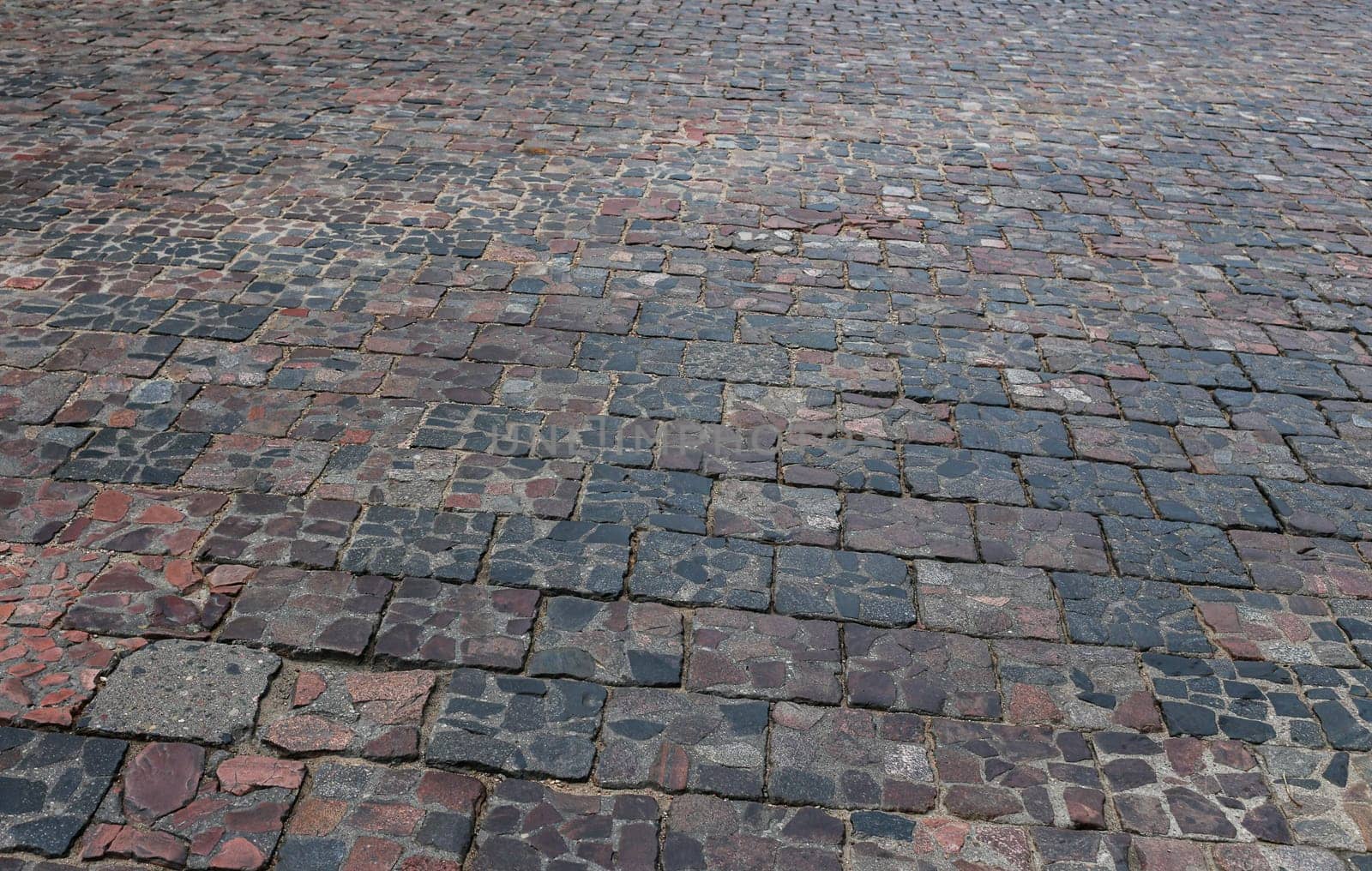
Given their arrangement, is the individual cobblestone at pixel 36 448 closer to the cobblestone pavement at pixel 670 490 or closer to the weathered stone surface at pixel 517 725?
the cobblestone pavement at pixel 670 490

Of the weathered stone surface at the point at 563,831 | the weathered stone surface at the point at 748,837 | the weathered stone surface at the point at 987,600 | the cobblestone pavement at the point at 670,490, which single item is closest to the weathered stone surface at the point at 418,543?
the cobblestone pavement at the point at 670,490

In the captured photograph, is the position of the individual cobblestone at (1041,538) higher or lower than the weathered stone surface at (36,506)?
lower

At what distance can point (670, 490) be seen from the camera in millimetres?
4508

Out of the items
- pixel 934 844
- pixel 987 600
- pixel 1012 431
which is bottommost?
pixel 1012 431

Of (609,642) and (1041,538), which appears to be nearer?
(609,642)

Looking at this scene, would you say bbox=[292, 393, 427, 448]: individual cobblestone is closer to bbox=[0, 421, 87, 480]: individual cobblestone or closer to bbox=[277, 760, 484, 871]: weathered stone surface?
bbox=[0, 421, 87, 480]: individual cobblestone

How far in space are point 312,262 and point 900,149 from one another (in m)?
4.23

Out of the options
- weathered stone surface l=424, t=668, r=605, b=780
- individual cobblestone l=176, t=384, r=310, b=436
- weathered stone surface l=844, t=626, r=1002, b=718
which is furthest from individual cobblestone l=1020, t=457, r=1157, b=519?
individual cobblestone l=176, t=384, r=310, b=436

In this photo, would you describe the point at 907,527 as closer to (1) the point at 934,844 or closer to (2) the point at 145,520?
(1) the point at 934,844

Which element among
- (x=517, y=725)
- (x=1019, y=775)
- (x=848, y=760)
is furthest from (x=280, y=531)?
(x=1019, y=775)

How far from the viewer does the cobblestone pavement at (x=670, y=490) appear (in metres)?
3.25

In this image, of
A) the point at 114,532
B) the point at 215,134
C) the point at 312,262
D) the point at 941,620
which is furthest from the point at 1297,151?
the point at 114,532

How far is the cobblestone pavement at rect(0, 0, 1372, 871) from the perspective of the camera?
3254 millimetres

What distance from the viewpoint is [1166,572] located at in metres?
4.22
